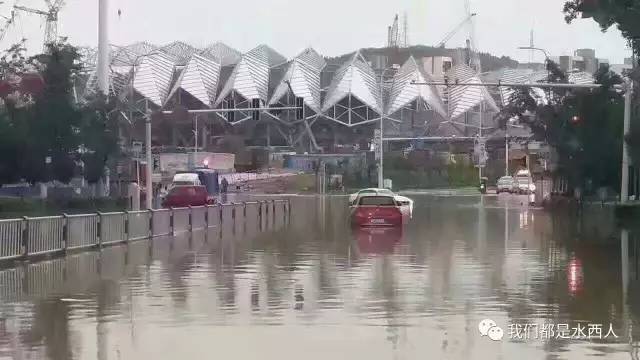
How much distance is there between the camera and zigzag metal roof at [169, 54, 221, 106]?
17525cm

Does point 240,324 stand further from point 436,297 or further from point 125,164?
point 125,164

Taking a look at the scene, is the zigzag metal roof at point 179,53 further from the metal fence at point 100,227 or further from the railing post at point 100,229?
the railing post at point 100,229

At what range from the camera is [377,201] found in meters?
44.9

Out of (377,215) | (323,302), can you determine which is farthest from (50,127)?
(323,302)

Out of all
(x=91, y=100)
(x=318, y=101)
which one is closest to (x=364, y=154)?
(x=318, y=101)

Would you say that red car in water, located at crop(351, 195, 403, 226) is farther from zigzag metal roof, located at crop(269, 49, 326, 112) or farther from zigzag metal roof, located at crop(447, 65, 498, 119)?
zigzag metal roof, located at crop(447, 65, 498, 119)

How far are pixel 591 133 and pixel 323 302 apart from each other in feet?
172

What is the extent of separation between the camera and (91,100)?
66812 millimetres

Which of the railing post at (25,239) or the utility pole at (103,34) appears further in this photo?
the utility pole at (103,34)

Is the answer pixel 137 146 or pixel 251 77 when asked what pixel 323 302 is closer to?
pixel 137 146

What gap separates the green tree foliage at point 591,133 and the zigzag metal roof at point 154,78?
352 feet

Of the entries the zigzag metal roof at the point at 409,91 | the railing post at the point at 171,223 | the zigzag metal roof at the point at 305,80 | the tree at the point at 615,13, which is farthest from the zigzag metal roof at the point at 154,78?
the railing post at the point at 171,223

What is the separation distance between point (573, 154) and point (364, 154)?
106803mm

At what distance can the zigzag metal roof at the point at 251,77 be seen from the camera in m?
176
